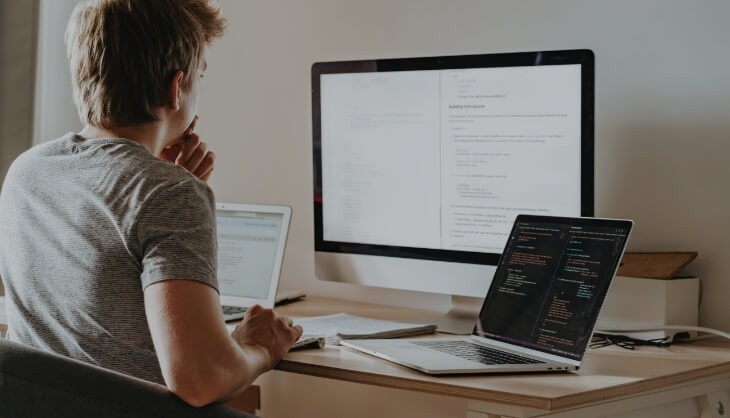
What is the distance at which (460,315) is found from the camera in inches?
75.6

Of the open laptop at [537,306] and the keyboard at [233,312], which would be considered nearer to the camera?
the open laptop at [537,306]

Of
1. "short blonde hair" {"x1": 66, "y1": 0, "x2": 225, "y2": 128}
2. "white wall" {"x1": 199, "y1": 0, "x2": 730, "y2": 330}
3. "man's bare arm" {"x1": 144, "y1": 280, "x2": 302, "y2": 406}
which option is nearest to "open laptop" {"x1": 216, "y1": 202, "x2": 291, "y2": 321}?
"white wall" {"x1": 199, "y1": 0, "x2": 730, "y2": 330}

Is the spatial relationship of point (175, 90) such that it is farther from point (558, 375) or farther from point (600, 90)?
point (600, 90)

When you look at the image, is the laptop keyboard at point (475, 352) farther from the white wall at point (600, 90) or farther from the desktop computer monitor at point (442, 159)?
the white wall at point (600, 90)

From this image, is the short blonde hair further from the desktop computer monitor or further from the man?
the desktop computer monitor

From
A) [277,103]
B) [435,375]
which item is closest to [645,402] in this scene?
[435,375]

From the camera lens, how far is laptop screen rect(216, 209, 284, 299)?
1975 millimetres

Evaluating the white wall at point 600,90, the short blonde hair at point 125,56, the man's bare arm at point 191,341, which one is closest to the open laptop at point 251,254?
the white wall at point 600,90

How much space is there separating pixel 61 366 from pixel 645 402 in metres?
0.83

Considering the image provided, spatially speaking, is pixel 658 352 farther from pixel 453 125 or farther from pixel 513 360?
pixel 453 125

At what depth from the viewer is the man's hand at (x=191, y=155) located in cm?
181

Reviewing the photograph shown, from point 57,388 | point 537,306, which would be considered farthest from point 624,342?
point 57,388

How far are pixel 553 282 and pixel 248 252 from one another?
721 millimetres

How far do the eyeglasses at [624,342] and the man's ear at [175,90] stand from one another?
796 millimetres
